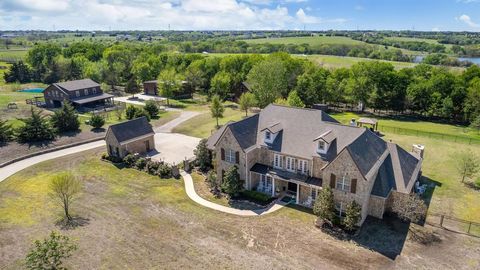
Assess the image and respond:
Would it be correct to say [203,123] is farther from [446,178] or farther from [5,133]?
[446,178]

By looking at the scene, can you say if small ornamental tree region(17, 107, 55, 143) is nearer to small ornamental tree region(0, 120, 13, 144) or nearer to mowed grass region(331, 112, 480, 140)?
small ornamental tree region(0, 120, 13, 144)

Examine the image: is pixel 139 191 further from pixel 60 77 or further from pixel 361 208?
pixel 60 77

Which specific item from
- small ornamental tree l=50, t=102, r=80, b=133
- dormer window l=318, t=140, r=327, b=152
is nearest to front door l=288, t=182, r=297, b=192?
dormer window l=318, t=140, r=327, b=152

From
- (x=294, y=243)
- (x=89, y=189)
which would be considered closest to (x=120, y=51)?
(x=89, y=189)

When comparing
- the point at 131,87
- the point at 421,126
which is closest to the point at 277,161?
the point at 421,126

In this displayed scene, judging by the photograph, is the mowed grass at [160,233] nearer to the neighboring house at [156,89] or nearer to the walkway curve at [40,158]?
the walkway curve at [40,158]

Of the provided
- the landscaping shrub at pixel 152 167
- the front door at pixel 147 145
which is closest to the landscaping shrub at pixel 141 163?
the landscaping shrub at pixel 152 167
